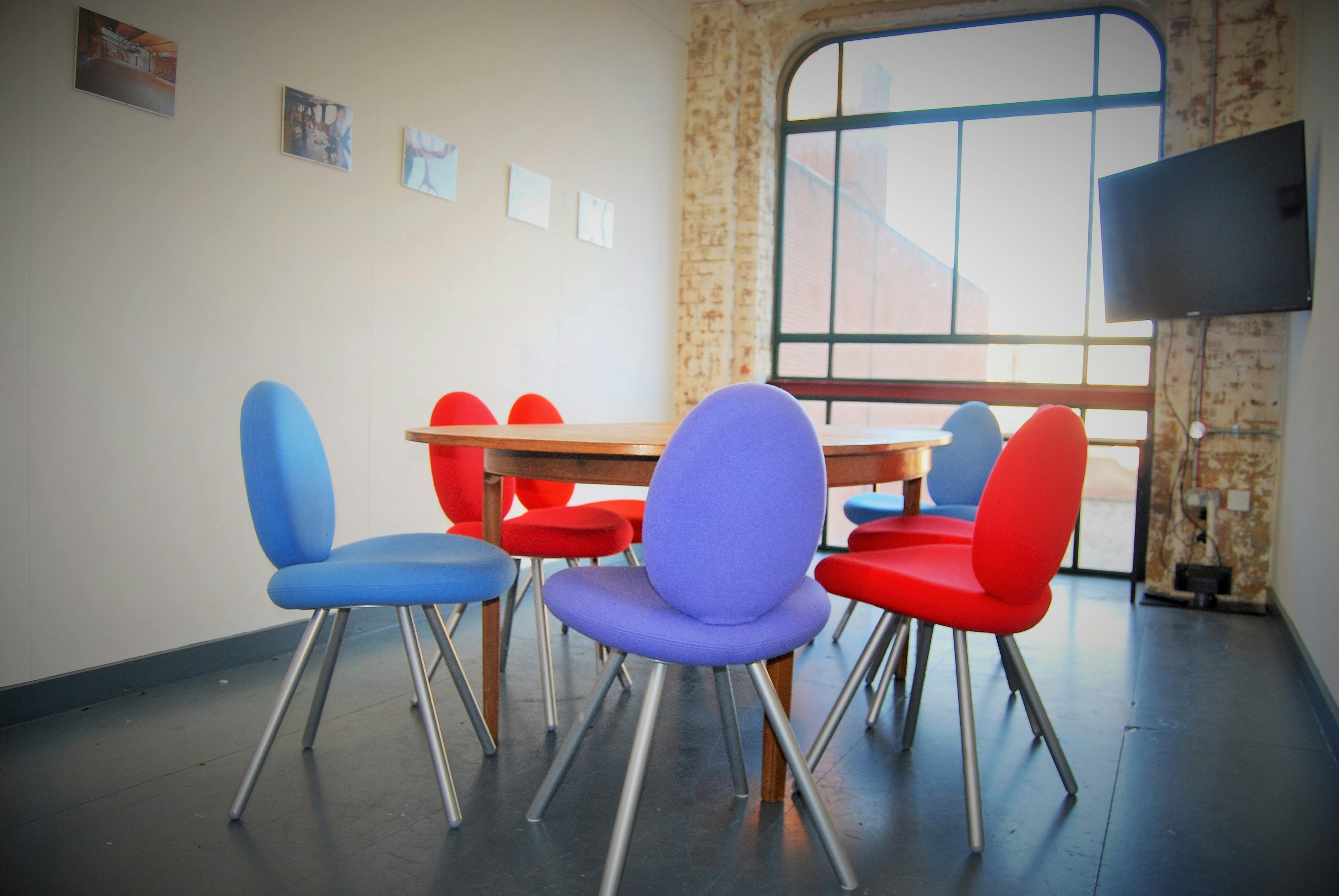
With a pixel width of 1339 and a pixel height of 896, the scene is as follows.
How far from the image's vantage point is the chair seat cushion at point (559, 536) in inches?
100

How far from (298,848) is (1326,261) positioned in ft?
12.3

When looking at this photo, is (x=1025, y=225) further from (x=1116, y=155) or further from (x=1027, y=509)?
(x=1027, y=509)

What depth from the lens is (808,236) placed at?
5.88 m

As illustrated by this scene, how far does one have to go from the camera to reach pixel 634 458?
1911mm

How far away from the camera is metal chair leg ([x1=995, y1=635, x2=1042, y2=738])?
6.95ft

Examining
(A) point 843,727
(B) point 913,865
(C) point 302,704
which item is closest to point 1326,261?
(A) point 843,727

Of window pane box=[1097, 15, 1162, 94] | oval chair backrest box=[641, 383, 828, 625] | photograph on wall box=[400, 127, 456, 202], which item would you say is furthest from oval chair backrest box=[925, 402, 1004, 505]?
window pane box=[1097, 15, 1162, 94]

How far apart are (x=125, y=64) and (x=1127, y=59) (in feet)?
16.1

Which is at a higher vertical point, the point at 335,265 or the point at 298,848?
the point at 335,265

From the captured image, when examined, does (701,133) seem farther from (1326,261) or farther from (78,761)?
(78,761)

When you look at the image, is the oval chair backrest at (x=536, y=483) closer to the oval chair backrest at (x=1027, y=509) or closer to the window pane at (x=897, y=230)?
the oval chair backrest at (x=1027, y=509)

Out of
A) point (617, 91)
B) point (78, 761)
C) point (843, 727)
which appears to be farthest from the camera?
point (617, 91)

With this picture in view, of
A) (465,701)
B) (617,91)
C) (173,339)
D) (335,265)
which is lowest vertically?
(465,701)

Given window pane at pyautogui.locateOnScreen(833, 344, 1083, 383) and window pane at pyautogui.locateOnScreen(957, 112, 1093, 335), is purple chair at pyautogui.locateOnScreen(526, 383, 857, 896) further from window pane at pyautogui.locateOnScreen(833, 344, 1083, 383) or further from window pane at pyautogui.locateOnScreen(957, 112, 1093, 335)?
window pane at pyautogui.locateOnScreen(957, 112, 1093, 335)
